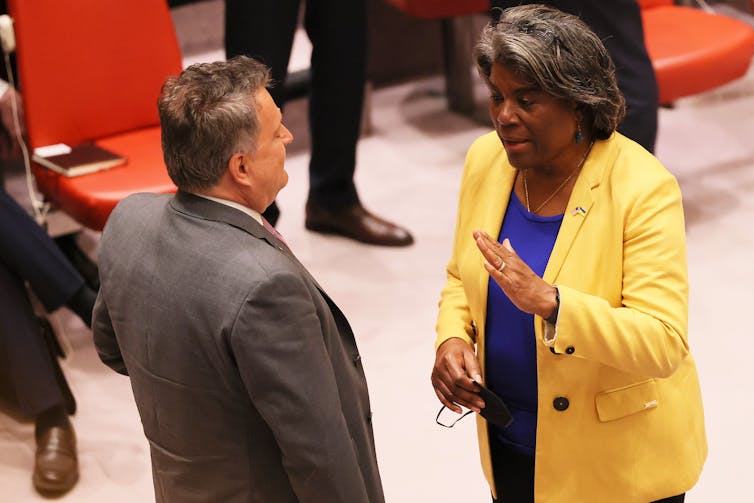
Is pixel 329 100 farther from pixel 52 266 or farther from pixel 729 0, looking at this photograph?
pixel 729 0

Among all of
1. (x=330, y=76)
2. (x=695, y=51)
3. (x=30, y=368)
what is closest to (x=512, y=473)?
(x=30, y=368)

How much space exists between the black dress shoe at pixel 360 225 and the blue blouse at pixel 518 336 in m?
2.08

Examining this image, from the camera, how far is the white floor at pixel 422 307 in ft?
9.59

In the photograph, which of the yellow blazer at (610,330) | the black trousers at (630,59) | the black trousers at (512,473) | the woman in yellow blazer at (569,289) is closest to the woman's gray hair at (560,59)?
the woman in yellow blazer at (569,289)

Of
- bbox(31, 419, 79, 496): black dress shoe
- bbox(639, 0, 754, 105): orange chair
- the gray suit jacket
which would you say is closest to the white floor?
bbox(31, 419, 79, 496): black dress shoe

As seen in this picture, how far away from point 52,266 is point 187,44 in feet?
6.04

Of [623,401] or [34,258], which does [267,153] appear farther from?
[34,258]

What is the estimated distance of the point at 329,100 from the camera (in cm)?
392

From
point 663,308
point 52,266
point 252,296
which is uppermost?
point 252,296

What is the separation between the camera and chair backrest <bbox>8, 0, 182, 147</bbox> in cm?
352

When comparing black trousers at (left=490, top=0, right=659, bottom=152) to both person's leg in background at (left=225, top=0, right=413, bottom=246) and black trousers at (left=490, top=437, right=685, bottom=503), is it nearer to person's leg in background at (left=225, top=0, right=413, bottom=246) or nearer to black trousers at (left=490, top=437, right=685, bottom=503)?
person's leg in background at (left=225, top=0, right=413, bottom=246)

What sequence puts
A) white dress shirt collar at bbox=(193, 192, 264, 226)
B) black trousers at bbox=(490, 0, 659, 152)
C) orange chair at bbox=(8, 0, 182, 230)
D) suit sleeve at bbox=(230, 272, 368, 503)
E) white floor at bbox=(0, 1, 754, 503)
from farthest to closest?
orange chair at bbox=(8, 0, 182, 230) → black trousers at bbox=(490, 0, 659, 152) → white floor at bbox=(0, 1, 754, 503) → white dress shirt collar at bbox=(193, 192, 264, 226) → suit sleeve at bbox=(230, 272, 368, 503)

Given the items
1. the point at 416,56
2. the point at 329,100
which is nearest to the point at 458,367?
the point at 329,100

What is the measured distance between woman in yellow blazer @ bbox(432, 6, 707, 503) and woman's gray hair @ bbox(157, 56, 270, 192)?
1.33 ft
